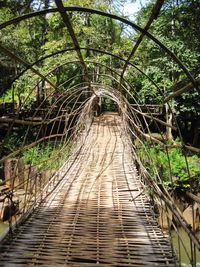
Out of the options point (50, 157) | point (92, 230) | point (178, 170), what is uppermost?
point (50, 157)

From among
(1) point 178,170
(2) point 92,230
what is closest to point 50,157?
(2) point 92,230

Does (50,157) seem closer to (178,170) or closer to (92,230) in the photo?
(92,230)

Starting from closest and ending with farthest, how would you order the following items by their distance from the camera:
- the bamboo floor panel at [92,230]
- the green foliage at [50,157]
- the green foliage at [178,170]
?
the bamboo floor panel at [92,230]
the green foliage at [50,157]
the green foliage at [178,170]

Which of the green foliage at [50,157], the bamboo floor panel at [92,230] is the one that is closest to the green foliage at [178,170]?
the green foliage at [50,157]

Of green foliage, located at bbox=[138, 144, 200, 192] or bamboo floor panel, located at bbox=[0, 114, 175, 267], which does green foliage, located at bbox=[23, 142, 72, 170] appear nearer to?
bamboo floor panel, located at bbox=[0, 114, 175, 267]

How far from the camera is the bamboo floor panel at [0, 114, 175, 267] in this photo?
5.21 ft

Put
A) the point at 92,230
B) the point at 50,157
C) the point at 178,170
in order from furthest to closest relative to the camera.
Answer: the point at 178,170, the point at 50,157, the point at 92,230

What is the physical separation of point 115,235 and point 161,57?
553 centimetres

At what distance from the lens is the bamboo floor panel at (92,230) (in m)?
1.59

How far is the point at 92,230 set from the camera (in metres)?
1.96

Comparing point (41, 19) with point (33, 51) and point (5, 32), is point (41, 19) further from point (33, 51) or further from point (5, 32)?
point (5, 32)

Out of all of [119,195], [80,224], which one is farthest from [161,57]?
[80,224]

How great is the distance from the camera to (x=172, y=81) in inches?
279

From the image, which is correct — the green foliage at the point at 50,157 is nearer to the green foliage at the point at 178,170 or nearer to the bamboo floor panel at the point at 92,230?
the bamboo floor panel at the point at 92,230
